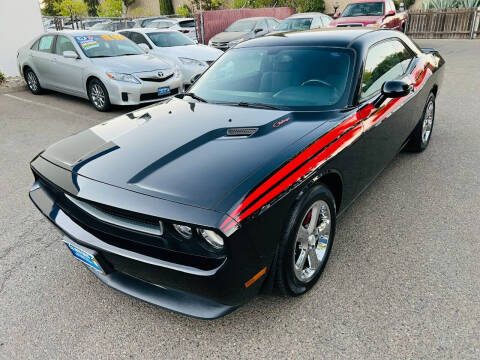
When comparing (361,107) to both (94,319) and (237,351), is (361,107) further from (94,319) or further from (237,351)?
(94,319)

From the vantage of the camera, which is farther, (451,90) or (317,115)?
(451,90)

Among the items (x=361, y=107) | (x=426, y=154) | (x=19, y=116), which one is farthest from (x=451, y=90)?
(x=19, y=116)

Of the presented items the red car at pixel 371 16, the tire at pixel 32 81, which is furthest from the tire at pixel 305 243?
the red car at pixel 371 16

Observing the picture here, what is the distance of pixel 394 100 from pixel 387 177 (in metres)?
0.99

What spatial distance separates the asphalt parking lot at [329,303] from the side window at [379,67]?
1.05 metres

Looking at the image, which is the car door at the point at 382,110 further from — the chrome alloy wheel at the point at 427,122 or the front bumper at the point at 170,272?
the front bumper at the point at 170,272

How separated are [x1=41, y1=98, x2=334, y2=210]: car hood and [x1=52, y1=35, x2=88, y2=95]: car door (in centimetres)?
504

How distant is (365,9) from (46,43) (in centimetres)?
1033

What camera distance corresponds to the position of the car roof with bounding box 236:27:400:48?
3184 mm

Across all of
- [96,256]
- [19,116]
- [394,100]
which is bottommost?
[19,116]

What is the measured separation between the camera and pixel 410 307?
7.58ft

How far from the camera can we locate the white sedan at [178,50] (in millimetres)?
8602

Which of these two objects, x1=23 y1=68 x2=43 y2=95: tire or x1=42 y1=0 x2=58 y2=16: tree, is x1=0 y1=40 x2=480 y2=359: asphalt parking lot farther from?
x1=42 y1=0 x2=58 y2=16: tree

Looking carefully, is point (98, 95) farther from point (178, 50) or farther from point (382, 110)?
point (382, 110)
